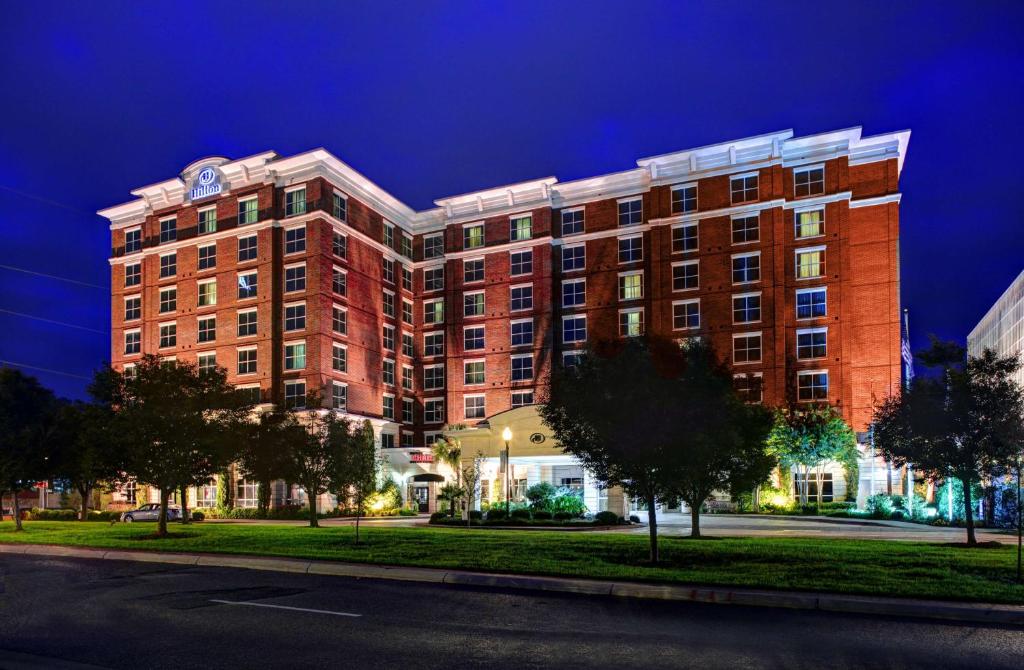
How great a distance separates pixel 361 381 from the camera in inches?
2511

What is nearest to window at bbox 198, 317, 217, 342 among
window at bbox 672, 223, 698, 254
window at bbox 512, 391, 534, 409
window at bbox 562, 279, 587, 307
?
window at bbox 512, 391, 534, 409

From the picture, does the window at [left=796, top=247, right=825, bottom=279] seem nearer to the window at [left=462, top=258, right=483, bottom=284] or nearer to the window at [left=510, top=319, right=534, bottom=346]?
the window at [left=510, top=319, right=534, bottom=346]

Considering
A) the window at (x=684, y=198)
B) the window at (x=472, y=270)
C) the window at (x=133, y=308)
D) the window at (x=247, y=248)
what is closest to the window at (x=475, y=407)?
the window at (x=472, y=270)

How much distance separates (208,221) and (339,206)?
1120cm

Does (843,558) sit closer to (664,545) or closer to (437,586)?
(664,545)

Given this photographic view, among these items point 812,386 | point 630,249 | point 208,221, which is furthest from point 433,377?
point 812,386

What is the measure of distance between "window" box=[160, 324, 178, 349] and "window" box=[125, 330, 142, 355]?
3.01 metres

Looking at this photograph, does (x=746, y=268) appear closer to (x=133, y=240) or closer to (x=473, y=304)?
(x=473, y=304)

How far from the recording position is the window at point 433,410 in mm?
70812

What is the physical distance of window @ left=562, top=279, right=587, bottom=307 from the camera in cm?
6543

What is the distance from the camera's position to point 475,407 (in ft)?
222

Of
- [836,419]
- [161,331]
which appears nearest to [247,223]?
[161,331]

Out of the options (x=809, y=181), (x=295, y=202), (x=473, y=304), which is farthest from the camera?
(x=473, y=304)

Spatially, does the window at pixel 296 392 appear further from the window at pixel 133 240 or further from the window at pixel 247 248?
the window at pixel 133 240
